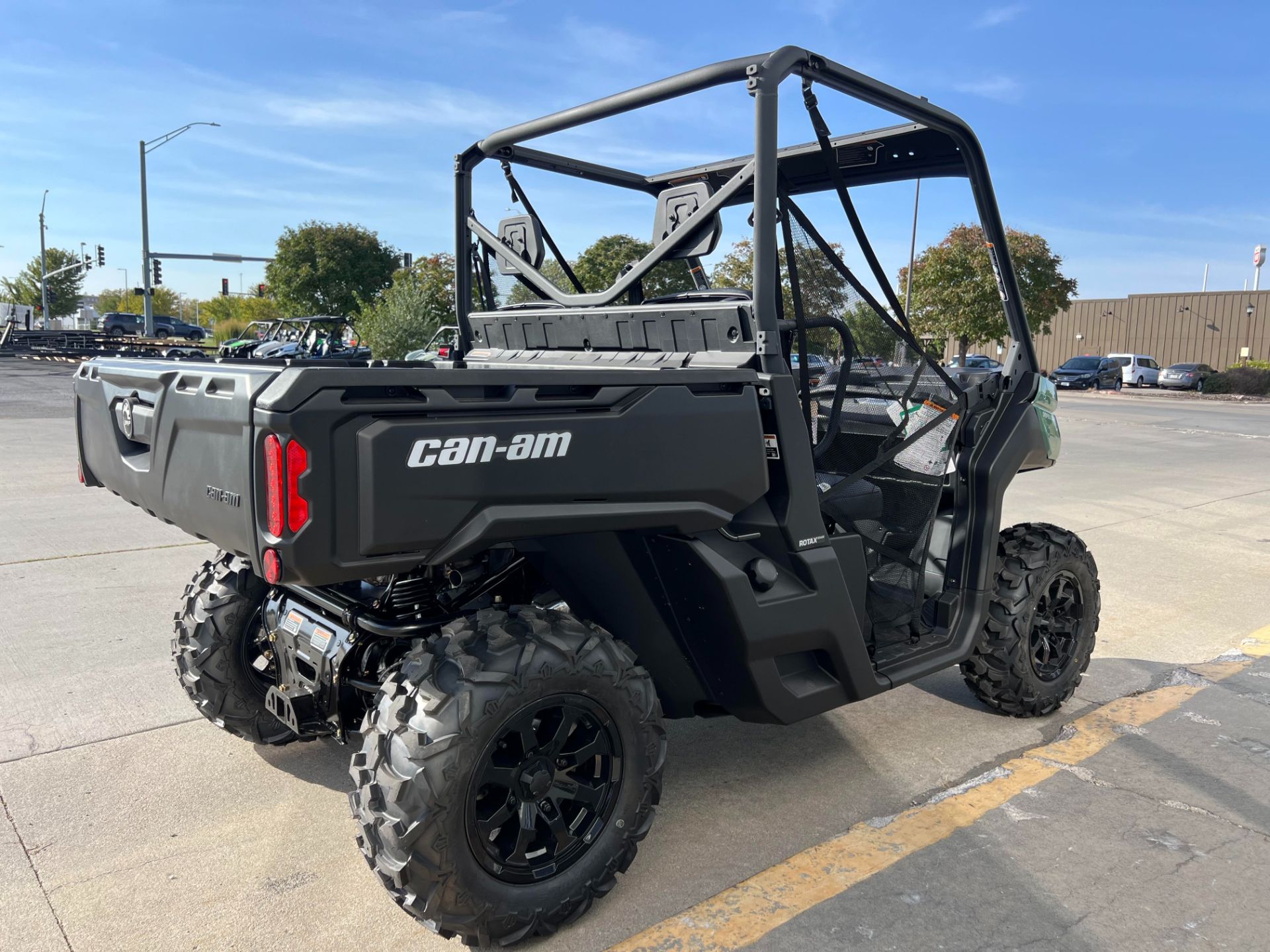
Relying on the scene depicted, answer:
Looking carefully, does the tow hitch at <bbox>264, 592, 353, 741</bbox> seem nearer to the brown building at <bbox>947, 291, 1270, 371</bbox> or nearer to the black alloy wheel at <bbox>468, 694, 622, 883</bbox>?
the black alloy wheel at <bbox>468, 694, 622, 883</bbox>

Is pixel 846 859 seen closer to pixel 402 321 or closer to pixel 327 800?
pixel 327 800

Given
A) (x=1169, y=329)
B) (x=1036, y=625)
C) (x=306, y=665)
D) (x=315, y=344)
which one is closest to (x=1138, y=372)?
(x=1169, y=329)

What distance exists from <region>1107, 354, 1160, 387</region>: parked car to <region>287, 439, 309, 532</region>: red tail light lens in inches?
1766

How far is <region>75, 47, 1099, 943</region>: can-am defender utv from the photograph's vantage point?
231 centimetres

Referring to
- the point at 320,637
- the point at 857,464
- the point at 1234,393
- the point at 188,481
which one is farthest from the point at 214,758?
the point at 1234,393

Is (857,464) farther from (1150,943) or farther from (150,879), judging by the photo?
(150,879)

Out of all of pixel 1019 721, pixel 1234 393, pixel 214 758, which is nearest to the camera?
pixel 214 758

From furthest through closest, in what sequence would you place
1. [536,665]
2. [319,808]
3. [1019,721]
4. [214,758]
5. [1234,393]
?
[1234,393] < [1019,721] < [214,758] < [319,808] < [536,665]

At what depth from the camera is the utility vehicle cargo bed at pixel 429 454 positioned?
2.17 metres

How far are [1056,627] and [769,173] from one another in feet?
7.86

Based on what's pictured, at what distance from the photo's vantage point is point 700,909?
2707 mm

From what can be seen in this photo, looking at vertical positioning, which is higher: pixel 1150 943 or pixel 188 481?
pixel 188 481

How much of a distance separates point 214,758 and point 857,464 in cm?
261

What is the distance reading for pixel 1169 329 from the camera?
186 feet
